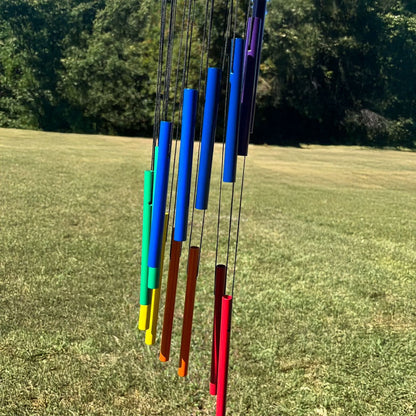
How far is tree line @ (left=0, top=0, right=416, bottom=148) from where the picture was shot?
113 ft

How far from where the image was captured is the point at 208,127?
5.81ft

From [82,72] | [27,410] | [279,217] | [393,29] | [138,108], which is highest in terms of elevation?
[393,29]

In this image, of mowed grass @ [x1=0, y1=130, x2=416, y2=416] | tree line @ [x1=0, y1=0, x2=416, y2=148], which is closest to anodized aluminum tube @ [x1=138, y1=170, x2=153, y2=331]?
mowed grass @ [x1=0, y1=130, x2=416, y2=416]

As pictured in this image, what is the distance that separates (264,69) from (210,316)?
33846 mm

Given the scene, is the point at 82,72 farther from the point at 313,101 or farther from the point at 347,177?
the point at 347,177

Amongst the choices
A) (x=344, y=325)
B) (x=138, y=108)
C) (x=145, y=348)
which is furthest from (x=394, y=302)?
(x=138, y=108)

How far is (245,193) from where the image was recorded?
12484 mm

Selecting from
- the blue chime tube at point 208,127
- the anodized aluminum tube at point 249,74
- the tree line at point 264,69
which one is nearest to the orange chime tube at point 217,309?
the blue chime tube at point 208,127

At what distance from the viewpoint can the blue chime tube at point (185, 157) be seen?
5.83ft

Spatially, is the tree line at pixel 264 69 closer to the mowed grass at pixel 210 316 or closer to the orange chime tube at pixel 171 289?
the mowed grass at pixel 210 316

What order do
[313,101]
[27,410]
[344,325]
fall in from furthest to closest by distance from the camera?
[313,101], [344,325], [27,410]

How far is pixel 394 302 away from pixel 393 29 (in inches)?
1641

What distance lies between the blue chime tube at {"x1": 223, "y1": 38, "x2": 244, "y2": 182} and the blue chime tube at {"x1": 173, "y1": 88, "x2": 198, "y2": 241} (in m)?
0.15

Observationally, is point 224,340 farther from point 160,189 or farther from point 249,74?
point 249,74
